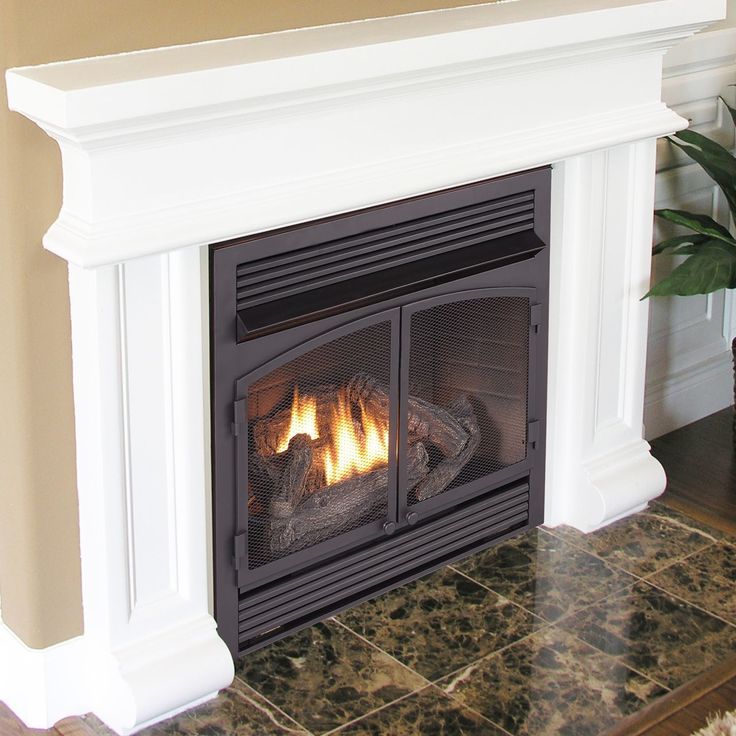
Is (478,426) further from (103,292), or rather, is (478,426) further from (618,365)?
(103,292)

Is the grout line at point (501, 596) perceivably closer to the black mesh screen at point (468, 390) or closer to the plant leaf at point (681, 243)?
the black mesh screen at point (468, 390)

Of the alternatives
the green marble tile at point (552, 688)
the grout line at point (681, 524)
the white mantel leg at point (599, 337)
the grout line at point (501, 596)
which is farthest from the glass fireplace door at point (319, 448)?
the grout line at point (681, 524)

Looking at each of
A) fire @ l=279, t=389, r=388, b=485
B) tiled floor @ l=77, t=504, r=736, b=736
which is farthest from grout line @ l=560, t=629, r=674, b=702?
fire @ l=279, t=389, r=388, b=485

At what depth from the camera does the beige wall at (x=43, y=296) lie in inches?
73.6

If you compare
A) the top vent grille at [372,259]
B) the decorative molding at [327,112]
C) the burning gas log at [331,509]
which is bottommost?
the burning gas log at [331,509]

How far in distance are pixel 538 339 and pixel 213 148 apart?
0.92 meters

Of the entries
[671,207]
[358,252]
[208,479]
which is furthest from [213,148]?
[671,207]

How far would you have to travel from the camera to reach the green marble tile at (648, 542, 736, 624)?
8.45 ft

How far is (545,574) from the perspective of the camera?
105 inches

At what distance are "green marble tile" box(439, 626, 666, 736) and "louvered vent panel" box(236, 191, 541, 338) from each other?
27.1 inches

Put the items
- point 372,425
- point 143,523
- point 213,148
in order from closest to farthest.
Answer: point 213,148
point 143,523
point 372,425

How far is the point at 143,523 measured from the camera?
215 cm

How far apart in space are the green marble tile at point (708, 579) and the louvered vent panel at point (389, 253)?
707 mm

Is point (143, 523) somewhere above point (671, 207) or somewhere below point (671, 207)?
below
